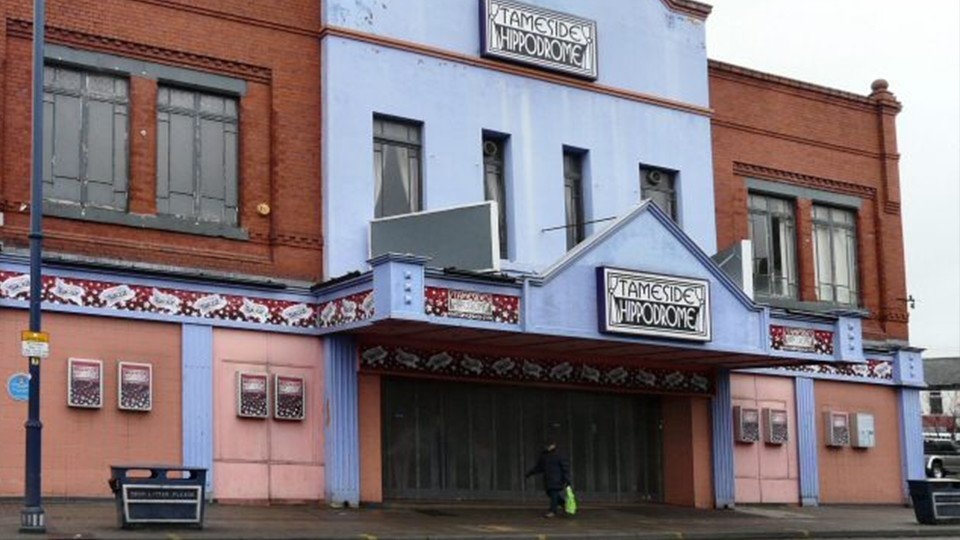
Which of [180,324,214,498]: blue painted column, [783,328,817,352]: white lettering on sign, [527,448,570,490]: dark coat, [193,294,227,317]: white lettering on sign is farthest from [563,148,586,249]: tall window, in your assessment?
[180,324,214,498]: blue painted column

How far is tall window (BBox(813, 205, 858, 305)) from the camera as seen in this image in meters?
36.1

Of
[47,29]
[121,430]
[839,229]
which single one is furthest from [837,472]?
[47,29]

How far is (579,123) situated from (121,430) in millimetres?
11283

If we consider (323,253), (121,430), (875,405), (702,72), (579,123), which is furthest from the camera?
(875,405)

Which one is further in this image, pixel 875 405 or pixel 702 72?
pixel 875 405

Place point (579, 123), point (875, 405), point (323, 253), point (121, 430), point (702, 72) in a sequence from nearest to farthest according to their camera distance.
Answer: point (121, 430), point (323, 253), point (579, 123), point (702, 72), point (875, 405)

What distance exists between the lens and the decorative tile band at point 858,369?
34625 millimetres

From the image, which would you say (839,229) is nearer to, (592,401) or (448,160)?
(592,401)

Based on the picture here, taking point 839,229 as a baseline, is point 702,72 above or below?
above

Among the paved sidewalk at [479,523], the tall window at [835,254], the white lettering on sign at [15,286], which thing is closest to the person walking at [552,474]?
the paved sidewalk at [479,523]

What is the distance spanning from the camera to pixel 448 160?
29.2m

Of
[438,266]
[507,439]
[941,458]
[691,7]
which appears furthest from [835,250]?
[941,458]

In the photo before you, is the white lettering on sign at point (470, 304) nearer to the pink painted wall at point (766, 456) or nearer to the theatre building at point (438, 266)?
the theatre building at point (438, 266)

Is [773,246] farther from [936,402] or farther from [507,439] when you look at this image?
[936,402]
